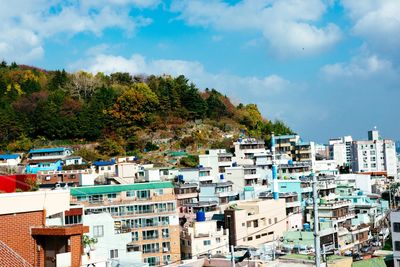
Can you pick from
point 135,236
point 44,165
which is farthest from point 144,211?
point 44,165

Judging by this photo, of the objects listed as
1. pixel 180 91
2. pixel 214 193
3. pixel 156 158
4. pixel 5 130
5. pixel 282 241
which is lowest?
pixel 282 241

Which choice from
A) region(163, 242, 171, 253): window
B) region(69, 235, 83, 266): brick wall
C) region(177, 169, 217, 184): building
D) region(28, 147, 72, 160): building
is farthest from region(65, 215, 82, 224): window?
region(28, 147, 72, 160): building

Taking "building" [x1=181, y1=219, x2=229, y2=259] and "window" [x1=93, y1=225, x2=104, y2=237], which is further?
"building" [x1=181, y1=219, x2=229, y2=259]

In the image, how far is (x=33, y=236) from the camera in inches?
268

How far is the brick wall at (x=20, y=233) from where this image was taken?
661cm

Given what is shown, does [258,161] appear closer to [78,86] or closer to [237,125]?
[237,125]

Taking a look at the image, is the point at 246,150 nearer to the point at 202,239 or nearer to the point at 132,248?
the point at 202,239

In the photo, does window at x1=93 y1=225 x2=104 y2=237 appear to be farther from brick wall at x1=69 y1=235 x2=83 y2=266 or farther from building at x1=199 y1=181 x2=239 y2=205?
brick wall at x1=69 y1=235 x2=83 y2=266

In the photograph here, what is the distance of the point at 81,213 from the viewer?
17.8m

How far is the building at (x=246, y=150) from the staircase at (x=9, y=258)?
3700 cm

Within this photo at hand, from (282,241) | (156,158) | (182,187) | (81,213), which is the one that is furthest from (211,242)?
(156,158)

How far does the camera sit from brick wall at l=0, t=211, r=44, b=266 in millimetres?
6613

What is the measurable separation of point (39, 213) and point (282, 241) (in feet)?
65.4

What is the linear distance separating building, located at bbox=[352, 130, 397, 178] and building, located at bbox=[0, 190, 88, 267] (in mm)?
60364
